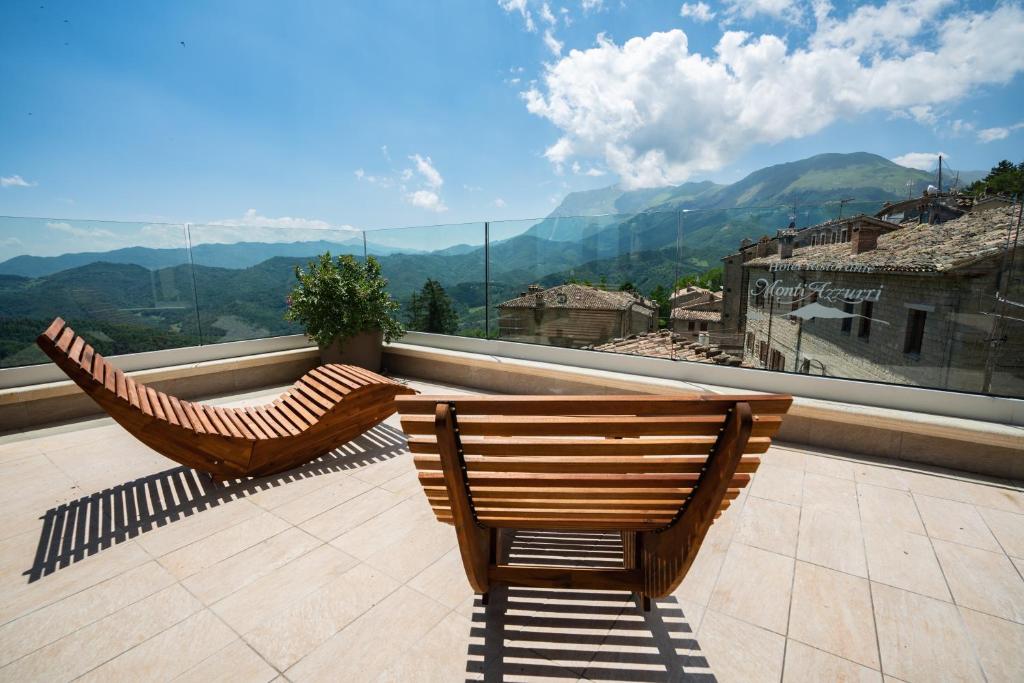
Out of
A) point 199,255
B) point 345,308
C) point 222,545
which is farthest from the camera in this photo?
point 199,255

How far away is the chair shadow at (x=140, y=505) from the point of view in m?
2.51

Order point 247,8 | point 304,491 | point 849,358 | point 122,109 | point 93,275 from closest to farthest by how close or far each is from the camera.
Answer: point 304,491
point 849,358
point 93,275
point 247,8
point 122,109

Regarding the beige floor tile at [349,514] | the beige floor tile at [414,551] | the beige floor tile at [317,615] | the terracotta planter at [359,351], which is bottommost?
the beige floor tile at [349,514]

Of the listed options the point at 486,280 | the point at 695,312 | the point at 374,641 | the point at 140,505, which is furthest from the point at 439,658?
the point at 486,280

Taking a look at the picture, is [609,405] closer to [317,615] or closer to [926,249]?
[317,615]

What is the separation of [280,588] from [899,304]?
17.5 feet

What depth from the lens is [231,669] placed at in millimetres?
1650

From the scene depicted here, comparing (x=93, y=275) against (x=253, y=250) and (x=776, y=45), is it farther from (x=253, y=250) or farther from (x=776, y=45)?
(x=776, y=45)

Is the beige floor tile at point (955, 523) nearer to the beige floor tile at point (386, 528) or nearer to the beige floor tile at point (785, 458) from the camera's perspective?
the beige floor tile at point (785, 458)

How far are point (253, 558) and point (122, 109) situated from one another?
44.3 feet

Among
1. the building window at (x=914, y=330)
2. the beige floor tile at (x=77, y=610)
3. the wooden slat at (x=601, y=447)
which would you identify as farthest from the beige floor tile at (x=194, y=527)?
the building window at (x=914, y=330)

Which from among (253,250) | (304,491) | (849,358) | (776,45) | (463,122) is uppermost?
(463,122)

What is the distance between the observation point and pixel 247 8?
22.0ft

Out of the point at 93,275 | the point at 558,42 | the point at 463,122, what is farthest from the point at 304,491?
the point at 463,122
